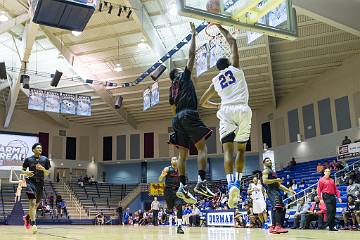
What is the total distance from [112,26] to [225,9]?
50.9ft

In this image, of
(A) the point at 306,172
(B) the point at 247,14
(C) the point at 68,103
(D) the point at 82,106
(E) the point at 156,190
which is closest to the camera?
(B) the point at 247,14

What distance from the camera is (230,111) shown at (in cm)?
510

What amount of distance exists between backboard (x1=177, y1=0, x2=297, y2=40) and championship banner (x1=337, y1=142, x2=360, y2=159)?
47.7 feet

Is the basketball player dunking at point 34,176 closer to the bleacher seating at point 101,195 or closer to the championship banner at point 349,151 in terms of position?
the championship banner at point 349,151

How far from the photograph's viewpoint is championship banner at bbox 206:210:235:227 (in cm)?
1584

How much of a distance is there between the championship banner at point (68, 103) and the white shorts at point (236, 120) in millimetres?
17414

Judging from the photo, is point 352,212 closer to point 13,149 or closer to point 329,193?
point 329,193

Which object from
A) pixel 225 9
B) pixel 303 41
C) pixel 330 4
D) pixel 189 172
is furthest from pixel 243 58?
pixel 225 9

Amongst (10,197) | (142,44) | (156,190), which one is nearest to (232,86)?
(142,44)

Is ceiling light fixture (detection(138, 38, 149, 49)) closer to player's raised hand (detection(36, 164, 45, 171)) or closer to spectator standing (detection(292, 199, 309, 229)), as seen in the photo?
spectator standing (detection(292, 199, 309, 229))

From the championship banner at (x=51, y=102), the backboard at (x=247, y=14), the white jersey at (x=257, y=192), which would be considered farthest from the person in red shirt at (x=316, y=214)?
the championship banner at (x=51, y=102)

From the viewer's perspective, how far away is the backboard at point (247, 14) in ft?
19.7

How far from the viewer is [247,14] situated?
642cm

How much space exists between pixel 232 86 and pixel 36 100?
17398 millimetres
